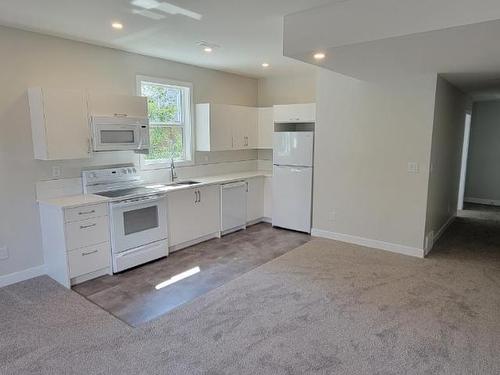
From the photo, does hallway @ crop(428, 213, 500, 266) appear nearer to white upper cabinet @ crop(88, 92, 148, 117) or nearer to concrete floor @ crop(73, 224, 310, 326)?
concrete floor @ crop(73, 224, 310, 326)

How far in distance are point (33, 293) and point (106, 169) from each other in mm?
1546

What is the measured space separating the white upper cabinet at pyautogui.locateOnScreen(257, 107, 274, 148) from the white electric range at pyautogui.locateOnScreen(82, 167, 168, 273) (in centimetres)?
237

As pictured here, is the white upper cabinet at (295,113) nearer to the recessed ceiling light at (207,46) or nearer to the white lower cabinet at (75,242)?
the recessed ceiling light at (207,46)

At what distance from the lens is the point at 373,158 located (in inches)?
178

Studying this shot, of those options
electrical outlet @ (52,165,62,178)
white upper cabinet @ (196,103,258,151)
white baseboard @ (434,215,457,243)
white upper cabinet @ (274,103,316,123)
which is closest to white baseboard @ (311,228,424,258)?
white baseboard @ (434,215,457,243)

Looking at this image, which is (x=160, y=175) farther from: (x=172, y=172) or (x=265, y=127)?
(x=265, y=127)

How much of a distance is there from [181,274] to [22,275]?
5.41 ft

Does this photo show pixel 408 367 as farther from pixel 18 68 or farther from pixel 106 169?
pixel 18 68

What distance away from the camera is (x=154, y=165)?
189 inches

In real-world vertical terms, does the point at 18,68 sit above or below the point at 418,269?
above

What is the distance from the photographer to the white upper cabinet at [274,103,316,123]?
201 inches

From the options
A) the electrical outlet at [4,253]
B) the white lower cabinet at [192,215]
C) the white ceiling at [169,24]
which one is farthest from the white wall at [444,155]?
the electrical outlet at [4,253]

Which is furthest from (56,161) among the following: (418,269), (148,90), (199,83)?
(418,269)

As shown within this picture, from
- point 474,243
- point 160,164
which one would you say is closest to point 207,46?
point 160,164
